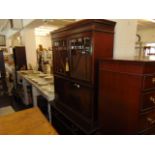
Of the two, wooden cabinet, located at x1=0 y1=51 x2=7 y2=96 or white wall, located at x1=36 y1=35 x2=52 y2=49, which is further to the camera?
white wall, located at x1=36 y1=35 x2=52 y2=49

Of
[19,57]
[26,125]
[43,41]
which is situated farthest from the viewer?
[43,41]

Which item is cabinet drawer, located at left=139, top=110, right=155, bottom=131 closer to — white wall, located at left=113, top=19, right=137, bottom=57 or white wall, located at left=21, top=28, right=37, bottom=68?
white wall, located at left=113, top=19, right=137, bottom=57

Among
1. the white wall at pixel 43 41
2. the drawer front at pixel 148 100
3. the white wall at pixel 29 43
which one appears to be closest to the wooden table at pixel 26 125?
the drawer front at pixel 148 100

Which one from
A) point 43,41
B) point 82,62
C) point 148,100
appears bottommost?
point 148,100

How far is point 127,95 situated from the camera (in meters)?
1.06

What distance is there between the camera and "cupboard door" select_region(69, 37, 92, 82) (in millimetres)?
1325

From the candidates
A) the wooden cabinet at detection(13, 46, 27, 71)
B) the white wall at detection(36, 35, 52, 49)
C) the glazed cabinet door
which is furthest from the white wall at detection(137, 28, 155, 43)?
the glazed cabinet door

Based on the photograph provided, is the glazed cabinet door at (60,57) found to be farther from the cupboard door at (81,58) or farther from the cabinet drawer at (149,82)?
the cabinet drawer at (149,82)

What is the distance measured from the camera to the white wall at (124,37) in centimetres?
158

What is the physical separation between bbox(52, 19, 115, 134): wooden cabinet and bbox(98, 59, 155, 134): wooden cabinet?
0.43ft

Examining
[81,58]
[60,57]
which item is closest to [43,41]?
[60,57]

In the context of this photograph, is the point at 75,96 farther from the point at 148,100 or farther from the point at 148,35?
the point at 148,35

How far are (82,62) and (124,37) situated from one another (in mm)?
665

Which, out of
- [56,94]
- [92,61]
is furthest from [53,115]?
[92,61]
